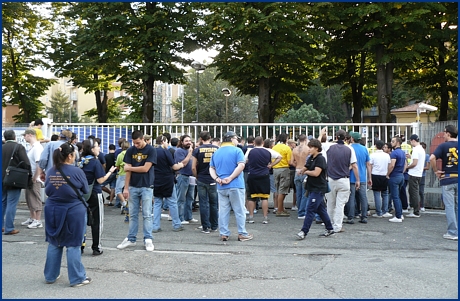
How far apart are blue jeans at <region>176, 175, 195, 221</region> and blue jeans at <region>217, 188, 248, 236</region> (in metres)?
1.91

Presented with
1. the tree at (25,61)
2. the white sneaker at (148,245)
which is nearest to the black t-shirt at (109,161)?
the white sneaker at (148,245)

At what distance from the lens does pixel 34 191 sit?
11.1 meters

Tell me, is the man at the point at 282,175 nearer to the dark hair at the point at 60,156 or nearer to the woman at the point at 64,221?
the woman at the point at 64,221

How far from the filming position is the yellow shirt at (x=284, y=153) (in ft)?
42.9

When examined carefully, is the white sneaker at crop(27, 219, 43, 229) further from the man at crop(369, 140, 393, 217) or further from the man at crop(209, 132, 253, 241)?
the man at crop(369, 140, 393, 217)

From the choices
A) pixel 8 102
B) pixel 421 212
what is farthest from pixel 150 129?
pixel 8 102

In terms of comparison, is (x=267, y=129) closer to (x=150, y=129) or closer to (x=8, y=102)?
(x=150, y=129)

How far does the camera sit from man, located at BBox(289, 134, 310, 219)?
1246 centimetres

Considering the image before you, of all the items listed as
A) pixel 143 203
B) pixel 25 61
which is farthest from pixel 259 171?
pixel 25 61

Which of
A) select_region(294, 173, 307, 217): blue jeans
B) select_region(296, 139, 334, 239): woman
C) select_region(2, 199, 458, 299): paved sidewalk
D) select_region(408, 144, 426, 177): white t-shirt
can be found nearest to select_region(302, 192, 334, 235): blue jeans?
select_region(296, 139, 334, 239): woman

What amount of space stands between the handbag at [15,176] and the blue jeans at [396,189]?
26.6 ft

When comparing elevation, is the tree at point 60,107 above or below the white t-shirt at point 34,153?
above

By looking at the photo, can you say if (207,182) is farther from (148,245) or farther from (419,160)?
(419,160)

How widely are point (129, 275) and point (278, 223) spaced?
5.48 metres
